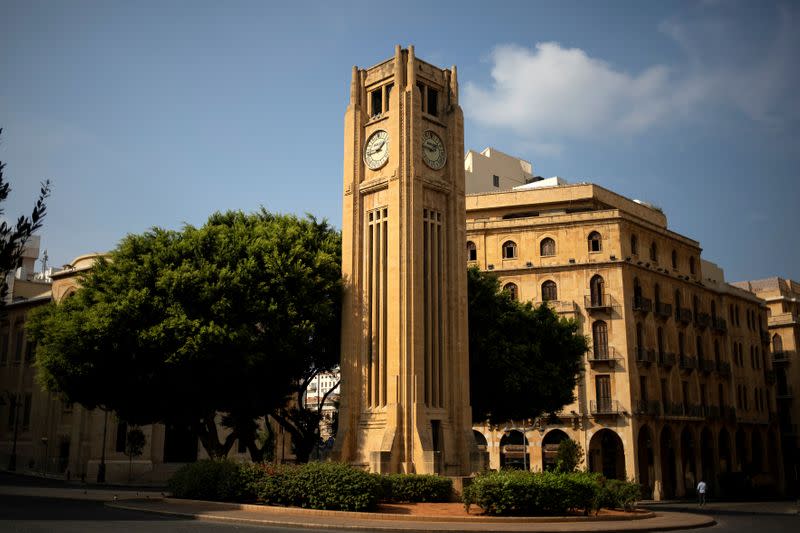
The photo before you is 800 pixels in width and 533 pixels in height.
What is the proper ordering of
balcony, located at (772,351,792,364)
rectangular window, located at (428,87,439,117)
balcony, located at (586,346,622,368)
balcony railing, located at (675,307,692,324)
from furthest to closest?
balcony, located at (772,351,792,364) → balcony railing, located at (675,307,692,324) → balcony, located at (586,346,622,368) → rectangular window, located at (428,87,439,117)

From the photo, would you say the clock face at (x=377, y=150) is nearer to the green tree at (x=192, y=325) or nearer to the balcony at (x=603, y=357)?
the green tree at (x=192, y=325)

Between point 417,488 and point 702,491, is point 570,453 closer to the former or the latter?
point 702,491

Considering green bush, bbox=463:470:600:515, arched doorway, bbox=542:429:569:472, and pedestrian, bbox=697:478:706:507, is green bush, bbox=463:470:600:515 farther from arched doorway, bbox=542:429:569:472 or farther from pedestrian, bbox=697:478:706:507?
arched doorway, bbox=542:429:569:472

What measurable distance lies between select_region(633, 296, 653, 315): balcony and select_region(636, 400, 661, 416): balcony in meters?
6.71

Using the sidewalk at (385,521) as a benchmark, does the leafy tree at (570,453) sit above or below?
above

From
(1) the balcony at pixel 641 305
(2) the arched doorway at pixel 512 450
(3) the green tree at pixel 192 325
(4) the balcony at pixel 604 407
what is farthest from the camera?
(1) the balcony at pixel 641 305

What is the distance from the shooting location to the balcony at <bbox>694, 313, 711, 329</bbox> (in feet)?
209

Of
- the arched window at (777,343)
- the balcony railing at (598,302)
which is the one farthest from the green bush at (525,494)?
the arched window at (777,343)

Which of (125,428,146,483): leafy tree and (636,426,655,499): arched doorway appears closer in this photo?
(125,428,146,483): leafy tree

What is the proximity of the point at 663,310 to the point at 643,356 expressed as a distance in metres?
5.22

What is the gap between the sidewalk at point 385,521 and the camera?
72.0ft

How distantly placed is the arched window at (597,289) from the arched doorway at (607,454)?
30.9 feet

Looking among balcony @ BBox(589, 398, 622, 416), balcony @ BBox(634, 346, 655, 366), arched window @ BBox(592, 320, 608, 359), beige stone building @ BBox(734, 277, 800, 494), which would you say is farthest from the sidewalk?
beige stone building @ BBox(734, 277, 800, 494)

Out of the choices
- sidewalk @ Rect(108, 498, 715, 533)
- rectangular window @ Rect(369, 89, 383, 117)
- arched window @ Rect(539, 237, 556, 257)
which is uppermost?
rectangular window @ Rect(369, 89, 383, 117)
